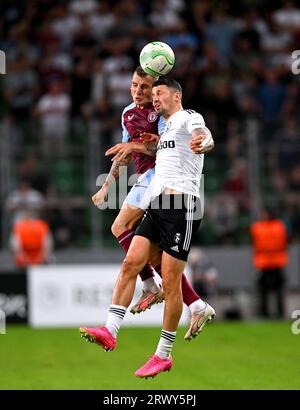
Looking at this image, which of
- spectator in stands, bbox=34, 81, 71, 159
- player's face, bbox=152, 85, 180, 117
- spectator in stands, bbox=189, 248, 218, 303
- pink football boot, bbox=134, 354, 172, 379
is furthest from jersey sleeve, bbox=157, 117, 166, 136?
spectator in stands, bbox=34, 81, 71, 159

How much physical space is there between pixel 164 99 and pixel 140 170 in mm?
984

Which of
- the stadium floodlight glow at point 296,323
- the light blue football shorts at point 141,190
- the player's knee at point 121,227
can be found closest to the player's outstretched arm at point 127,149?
the light blue football shorts at point 141,190

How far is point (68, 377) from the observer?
13.2 m

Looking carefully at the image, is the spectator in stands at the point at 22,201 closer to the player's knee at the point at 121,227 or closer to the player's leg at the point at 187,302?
the player's knee at the point at 121,227

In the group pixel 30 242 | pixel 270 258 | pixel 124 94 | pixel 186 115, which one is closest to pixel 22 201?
pixel 30 242

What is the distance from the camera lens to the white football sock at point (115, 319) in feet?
33.8

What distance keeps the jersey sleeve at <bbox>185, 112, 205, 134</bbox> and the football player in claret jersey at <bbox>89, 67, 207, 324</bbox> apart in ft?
1.88

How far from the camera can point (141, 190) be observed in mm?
10758

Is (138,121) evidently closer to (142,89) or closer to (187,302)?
(142,89)

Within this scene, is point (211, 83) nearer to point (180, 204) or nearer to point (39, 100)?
point (39, 100)

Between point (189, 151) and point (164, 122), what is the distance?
1.54 feet

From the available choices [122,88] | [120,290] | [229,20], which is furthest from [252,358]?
[229,20]

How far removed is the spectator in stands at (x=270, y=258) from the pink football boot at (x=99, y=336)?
10129 mm

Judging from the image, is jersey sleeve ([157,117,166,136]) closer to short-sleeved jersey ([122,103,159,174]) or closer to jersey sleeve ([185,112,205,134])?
short-sleeved jersey ([122,103,159,174])
